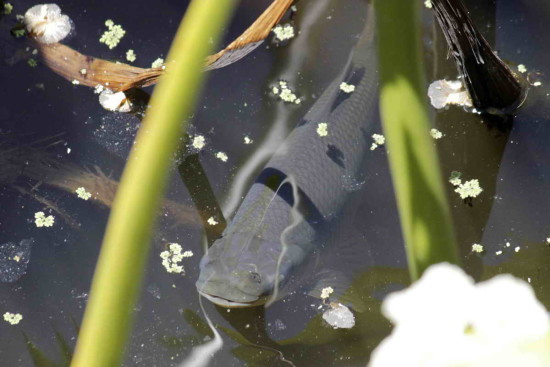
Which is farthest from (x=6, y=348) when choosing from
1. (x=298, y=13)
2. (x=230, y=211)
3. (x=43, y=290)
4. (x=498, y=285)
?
(x=498, y=285)

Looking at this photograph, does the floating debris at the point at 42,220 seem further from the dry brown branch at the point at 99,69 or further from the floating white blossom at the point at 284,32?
the floating white blossom at the point at 284,32

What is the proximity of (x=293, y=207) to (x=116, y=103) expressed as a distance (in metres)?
1.02

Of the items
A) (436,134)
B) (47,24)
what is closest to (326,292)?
(436,134)

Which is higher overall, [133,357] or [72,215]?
[72,215]

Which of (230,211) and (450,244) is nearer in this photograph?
(450,244)

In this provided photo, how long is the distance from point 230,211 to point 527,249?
128 cm

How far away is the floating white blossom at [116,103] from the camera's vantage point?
9.48 feet

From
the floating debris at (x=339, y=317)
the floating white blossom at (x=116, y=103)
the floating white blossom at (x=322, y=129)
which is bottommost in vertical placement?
the floating debris at (x=339, y=317)

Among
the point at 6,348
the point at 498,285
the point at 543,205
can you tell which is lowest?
the point at 6,348

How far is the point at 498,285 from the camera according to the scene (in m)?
0.40

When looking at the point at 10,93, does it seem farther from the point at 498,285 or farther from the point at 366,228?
the point at 498,285

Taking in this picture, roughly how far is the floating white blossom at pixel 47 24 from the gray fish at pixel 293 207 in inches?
49.5

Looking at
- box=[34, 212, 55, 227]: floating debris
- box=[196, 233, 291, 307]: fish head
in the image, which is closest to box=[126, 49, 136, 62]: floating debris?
box=[34, 212, 55, 227]: floating debris

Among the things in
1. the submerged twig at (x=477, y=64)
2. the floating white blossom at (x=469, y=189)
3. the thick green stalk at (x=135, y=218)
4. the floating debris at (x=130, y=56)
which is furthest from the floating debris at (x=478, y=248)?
the thick green stalk at (x=135, y=218)
